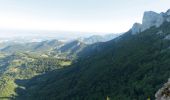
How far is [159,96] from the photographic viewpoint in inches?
1484

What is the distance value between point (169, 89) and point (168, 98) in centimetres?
135

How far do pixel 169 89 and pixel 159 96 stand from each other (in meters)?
1.95

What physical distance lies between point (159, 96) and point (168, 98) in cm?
242

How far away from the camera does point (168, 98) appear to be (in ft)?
116

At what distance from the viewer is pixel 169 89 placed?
36250 millimetres

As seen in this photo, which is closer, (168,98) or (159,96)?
(168,98)
